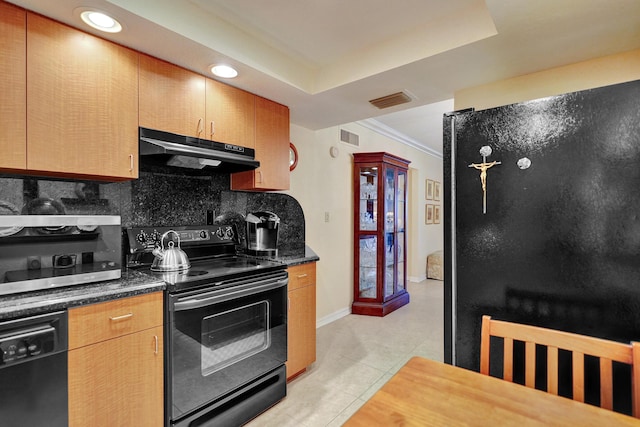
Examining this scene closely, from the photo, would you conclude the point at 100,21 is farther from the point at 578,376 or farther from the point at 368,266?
the point at 368,266

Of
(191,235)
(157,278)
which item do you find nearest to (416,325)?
(191,235)

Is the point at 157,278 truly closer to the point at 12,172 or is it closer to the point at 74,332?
the point at 74,332

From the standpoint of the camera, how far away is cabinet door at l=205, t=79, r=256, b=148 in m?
2.12

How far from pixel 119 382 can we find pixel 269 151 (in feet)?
5.75

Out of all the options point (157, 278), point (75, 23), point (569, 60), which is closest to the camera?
point (75, 23)

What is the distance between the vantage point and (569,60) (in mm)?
1899

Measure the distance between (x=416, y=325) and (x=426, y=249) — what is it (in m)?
2.82

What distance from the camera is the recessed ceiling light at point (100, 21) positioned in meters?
1.46

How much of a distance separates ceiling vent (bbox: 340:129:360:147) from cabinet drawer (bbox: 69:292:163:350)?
293 centimetres

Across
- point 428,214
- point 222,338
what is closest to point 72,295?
point 222,338

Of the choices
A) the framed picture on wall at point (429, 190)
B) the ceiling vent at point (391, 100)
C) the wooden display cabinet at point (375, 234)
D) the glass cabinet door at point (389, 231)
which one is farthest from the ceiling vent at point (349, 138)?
the framed picture on wall at point (429, 190)

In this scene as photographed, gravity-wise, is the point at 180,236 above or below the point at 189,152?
below

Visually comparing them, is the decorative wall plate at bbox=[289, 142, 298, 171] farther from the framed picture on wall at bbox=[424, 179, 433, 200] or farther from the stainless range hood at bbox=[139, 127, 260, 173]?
the framed picture on wall at bbox=[424, 179, 433, 200]

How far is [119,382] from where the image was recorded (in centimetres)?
148
